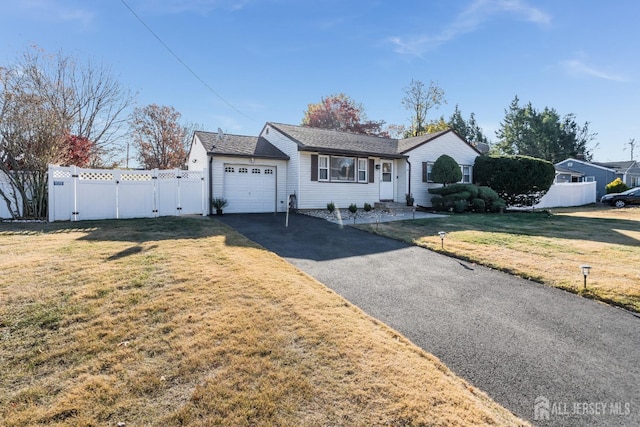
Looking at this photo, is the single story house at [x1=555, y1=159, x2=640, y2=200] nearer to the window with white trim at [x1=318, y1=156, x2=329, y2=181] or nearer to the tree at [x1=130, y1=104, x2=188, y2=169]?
the window with white trim at [x1=318, y1=156, x2=329, y2=181]

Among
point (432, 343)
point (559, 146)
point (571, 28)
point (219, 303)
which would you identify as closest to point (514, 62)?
point (571, 28)

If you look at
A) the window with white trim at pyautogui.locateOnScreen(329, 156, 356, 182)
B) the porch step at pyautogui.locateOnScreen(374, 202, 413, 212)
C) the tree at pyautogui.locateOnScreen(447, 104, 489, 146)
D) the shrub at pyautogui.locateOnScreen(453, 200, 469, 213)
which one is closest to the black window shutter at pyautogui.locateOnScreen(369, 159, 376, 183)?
the window with white trim at pyautogui.locateOnScreen(329, 156, 356, 182)

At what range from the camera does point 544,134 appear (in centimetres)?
4456

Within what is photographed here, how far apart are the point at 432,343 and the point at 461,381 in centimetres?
69

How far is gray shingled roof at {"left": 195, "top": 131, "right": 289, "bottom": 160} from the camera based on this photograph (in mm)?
14328

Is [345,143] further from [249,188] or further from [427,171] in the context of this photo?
[249,188]

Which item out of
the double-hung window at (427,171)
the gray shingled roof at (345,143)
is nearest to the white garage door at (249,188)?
the gray shingled roof at (345,143)

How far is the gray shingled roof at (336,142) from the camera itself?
15422 mm

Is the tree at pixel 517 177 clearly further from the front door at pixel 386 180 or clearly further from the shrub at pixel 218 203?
the shrub at pixel 218 203

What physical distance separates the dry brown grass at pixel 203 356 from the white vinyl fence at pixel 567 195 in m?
24.2

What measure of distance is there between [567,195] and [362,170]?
18.9 m

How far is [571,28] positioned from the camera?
10898 mm

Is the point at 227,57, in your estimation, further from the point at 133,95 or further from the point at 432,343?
the point at 432,343

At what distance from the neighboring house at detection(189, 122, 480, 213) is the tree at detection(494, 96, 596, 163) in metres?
36.4
